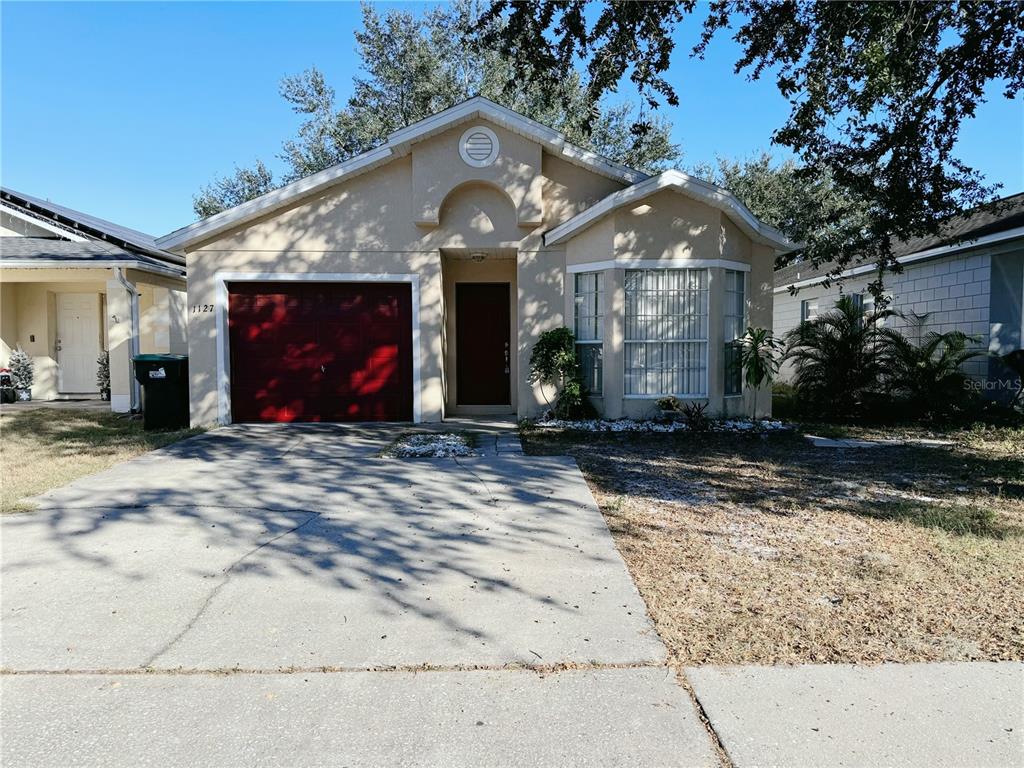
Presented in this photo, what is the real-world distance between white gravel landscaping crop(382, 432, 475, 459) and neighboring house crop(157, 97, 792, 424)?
2.01 m

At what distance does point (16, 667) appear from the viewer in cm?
334

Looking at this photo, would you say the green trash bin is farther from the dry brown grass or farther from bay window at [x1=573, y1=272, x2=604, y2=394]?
the dry brown grass

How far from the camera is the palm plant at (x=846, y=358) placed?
1180 centimetres

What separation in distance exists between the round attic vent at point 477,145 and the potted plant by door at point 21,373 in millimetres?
11613

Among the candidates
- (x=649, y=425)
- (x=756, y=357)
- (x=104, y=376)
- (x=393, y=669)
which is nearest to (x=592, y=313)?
(x=649, y=425)

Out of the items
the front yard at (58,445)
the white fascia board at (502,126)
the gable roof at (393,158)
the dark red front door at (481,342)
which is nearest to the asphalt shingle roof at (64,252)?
the gable roof at (393,158)

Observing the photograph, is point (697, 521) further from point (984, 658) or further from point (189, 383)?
point (189, 383)

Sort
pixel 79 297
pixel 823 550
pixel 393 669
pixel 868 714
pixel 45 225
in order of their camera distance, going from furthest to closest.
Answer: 1. pixel 79 297
2. pixel 45 225
3. pixel 823 550
4. pixel 393 669
5. pixel 868 714

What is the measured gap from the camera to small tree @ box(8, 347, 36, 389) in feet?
49.5

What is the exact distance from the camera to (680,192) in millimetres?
10680

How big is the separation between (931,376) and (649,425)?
513cm

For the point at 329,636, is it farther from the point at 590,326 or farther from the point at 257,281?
the point at 257,281

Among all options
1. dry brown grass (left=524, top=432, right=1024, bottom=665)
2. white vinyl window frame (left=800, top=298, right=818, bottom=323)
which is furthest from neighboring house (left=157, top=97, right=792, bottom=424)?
white vinyl window frame (left=800, top=298, right=818, bottom=323)

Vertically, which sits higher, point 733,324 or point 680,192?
point 680,192
